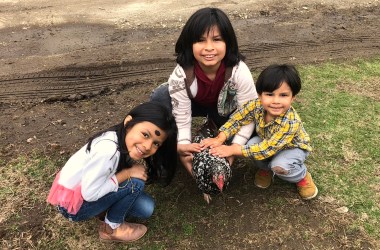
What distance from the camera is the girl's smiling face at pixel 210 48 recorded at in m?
2.52

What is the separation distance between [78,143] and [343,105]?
2.40 metres

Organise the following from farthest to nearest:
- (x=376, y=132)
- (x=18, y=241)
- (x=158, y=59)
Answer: (x=158, y=59), (x=376, y=132), (x=18, y=241)

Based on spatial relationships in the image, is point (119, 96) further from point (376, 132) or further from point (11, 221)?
point (376, 132)

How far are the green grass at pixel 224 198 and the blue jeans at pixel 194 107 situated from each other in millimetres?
595

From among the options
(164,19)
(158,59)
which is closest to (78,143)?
(158,59)

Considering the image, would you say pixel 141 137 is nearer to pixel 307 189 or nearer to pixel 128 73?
pixel 307 189

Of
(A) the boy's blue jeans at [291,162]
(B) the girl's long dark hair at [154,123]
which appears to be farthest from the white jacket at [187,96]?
(B) the girl's long dark hair at [154,123]

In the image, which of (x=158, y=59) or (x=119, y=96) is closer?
(x=119, y=96)

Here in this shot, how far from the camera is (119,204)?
2.32m

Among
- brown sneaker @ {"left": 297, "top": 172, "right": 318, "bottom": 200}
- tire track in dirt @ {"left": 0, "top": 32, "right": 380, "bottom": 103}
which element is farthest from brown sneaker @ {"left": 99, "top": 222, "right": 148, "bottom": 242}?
tire track in dirt @ {"left": 0, "top": 32, "right": 380, "bottom": 103}

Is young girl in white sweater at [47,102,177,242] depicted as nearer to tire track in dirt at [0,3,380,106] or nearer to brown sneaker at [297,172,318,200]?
brown sneaker at [297,172,318,200]

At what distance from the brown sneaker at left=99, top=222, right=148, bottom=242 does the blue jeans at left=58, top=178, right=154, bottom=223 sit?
0.06 metres

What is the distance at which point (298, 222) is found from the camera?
2.56 meters

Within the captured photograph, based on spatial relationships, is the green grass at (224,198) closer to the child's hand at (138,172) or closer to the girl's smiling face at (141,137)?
the child's hand at (138,172)
